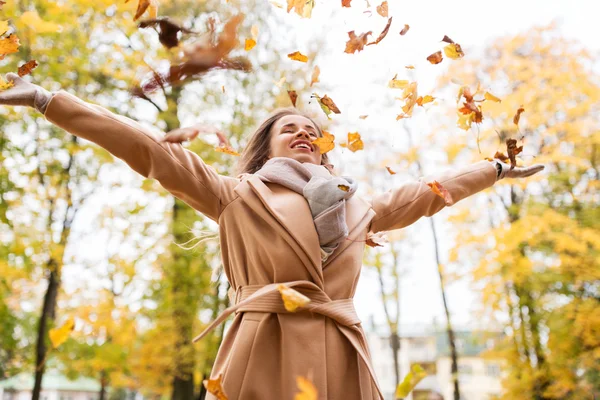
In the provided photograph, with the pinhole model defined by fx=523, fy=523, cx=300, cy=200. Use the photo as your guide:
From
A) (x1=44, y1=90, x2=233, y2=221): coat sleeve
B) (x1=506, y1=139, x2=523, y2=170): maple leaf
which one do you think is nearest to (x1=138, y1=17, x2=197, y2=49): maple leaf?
(x1=44, y1=90, x2=233, y2=221): coat sleeve

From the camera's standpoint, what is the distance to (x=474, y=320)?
10625mm

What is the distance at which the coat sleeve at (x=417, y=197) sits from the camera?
6.89 feet

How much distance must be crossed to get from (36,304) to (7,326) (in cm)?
763

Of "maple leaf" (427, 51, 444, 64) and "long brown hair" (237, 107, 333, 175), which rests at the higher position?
"maple leaf" (427, 51, 444, 64)

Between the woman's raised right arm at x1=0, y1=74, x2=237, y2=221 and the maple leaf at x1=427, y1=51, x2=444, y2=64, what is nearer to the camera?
the woman's raised right arm at x1=0, y1=74, x2=237, y2=221

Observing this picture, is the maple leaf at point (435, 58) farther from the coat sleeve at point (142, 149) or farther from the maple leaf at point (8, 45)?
the maple leaf at point (8, 45)

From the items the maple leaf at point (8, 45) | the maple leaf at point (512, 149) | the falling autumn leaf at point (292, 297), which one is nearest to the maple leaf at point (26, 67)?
the maple leaf at point (8, 45)

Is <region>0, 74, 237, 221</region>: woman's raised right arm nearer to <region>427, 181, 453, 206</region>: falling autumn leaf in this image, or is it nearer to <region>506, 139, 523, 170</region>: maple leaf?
<region>427, 181, 453, 206</region>: falling autumn leaf

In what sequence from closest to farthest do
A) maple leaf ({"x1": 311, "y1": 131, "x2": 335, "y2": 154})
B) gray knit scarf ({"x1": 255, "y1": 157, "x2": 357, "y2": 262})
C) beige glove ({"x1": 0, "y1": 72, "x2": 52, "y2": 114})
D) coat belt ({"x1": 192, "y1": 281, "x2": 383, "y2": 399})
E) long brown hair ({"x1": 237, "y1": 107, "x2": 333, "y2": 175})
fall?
beige glove ({"x1": 0, "y1": 72, "x2": 52, "y2": 114}) → coat belt ({"x1": 192, "y1": 281, "x2": 383, "y2": 399}) → gray knit scarf ({"x1": 255, "y1": 157, "x2": 357, "y2": 262}) → maple leaf ({"x1": 311, "y1": 131, "x2": 335, "y2": 154}) → long brown hair ({"x1": 237, "y1": 107, "x2": 333, "y2": 175})

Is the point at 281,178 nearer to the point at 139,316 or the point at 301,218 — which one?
the point at 301,218

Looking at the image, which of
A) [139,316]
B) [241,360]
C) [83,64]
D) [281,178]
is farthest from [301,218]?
[139,316]

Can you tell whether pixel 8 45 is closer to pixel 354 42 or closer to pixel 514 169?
pixel 354 42

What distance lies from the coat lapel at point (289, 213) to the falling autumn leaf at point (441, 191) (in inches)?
21.6

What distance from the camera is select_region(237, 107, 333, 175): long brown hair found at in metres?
2.32
